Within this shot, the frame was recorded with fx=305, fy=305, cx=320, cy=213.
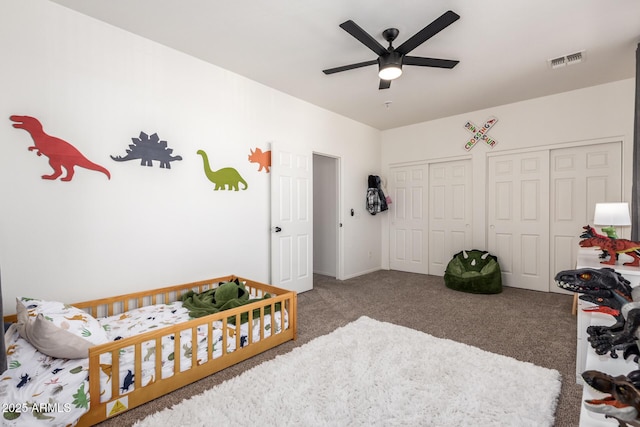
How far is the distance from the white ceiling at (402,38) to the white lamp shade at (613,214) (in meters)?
1.42

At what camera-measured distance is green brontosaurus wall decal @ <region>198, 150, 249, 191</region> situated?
3021mm

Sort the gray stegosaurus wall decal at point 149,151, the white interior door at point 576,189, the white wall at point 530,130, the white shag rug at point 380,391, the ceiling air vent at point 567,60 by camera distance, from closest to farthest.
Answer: the white shag rug at point 380,391 < the gray stegosaurus wall decal at point 149,151 < the ceiling air vent at point 567,60 < the white wall at point 530,130 < the white interior door at point 576,189

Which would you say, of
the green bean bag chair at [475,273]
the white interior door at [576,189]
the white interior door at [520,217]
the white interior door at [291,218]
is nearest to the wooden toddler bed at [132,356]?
the white interior door at [291,218]

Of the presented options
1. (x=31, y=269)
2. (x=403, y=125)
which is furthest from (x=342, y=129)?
(x=31, y=269)

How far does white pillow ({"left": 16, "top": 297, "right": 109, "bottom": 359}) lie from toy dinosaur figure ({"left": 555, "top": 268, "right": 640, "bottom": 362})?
221cm

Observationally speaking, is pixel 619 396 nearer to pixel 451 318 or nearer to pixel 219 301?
pixel 219 301

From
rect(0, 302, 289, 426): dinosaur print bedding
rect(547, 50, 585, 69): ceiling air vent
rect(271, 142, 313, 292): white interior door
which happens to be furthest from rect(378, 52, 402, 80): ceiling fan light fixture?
rect(0, 302, 289, 426): dinosaur print bedding

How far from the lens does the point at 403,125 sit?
511cm

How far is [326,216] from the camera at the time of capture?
16.2ft

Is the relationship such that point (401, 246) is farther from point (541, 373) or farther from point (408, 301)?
point (541, 373)

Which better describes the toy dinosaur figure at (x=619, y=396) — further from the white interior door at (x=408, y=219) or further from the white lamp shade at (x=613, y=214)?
the white interior door at (x=408, y=219)

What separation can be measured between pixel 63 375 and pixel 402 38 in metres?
3.19

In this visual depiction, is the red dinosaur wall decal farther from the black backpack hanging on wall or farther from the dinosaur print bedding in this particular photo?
the black backpack hanging on wall

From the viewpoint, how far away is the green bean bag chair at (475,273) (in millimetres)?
3869
